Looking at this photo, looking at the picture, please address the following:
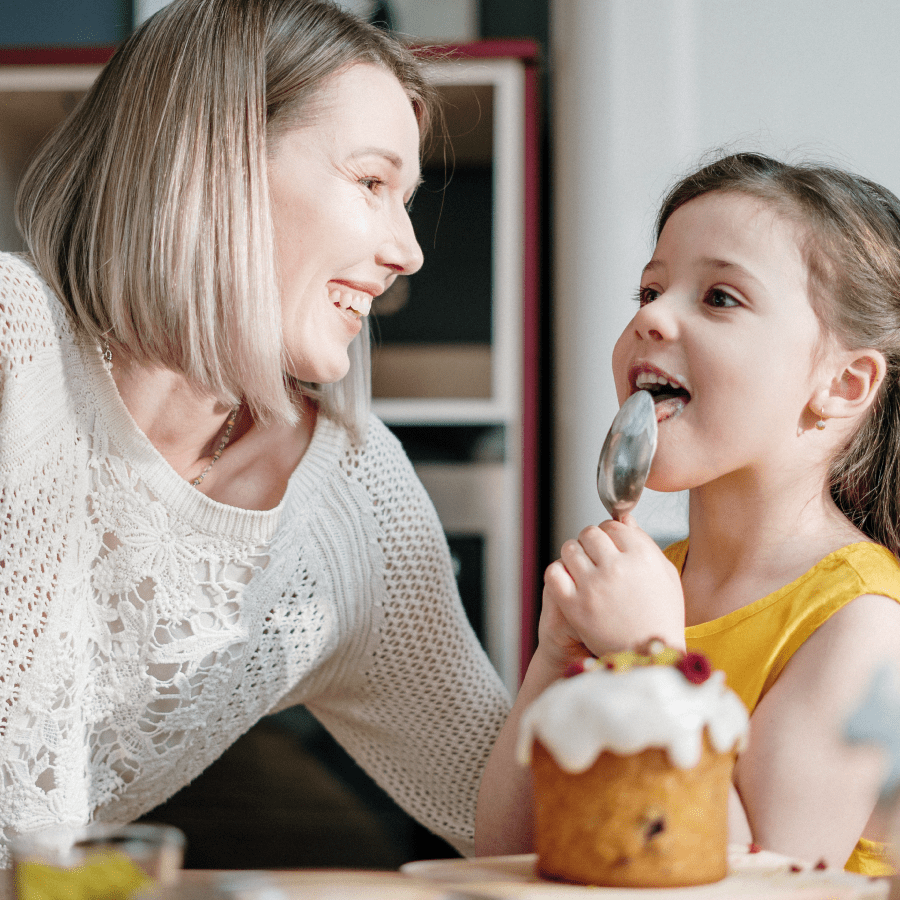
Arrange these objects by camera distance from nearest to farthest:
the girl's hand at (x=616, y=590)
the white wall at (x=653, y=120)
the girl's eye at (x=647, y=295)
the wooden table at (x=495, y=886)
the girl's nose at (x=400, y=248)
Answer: the wooden table at (x=495, y=886), the girl's hand at (x=616, y=590), the girl's eye at (x=647, y=295), the girl's nose at (x=400, y=248), the white wall at (x=653, y=120)

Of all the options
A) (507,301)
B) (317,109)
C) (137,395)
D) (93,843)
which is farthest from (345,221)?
(93,843)

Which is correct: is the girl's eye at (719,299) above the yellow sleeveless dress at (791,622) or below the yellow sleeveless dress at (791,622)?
above

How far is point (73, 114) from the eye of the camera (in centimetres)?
95

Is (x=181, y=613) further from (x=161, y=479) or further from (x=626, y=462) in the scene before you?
(x=626, y=462)

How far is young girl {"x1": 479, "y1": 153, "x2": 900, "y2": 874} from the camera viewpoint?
0.59 metres

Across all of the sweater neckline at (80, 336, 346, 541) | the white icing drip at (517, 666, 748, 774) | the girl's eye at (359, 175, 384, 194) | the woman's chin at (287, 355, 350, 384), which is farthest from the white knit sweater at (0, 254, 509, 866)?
the white icing drip at (517, 666, 748, 774)

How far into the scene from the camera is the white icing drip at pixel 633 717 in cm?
40

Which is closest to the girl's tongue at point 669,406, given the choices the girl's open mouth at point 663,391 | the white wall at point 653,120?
the girl's open mouth at point 663,391

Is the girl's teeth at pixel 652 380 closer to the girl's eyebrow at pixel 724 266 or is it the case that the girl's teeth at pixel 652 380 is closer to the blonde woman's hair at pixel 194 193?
the girl's eyebrow at pixel 724 266

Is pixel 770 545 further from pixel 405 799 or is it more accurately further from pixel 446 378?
pixel 446 378

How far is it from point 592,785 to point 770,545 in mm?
409

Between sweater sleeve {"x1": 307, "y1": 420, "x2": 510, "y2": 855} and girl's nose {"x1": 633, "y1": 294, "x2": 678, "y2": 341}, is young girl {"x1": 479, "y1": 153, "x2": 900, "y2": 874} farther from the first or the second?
sweater sleeve {"x1": 307, "y1": 420, "x2": 510, "y2": 855}

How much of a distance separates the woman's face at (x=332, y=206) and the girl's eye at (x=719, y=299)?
329 mm

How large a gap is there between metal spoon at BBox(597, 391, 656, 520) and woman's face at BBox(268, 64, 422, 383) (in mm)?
335
